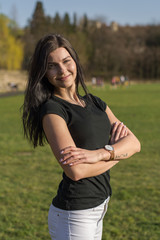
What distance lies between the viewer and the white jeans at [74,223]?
6.68ft

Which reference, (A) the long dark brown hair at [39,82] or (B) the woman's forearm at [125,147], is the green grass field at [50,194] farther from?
(A) the long dark brown hair at [39,82]

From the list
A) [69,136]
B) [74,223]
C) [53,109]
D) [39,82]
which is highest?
[39,82]

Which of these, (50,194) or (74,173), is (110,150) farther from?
(50,194)

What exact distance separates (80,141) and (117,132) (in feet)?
1.66

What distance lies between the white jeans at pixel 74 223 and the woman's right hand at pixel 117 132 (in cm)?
52

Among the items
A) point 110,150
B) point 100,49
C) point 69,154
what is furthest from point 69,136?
point 100,49

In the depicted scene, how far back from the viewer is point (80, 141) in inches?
81.4

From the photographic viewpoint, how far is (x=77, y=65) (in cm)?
231

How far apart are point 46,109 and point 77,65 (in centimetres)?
49

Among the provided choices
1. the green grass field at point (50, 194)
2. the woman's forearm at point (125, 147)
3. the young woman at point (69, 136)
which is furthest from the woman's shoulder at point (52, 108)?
the green grass field at point (50, 194)

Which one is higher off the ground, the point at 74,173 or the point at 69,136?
the point at 69,136

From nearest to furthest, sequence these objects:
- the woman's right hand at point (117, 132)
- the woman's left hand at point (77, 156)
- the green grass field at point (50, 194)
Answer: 1. the woman's left hand at point (77, 156)
2. the woman's right hand at point (117, 132)
3. the green grass field at point (50, 194)

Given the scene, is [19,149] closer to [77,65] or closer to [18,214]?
[18,214]

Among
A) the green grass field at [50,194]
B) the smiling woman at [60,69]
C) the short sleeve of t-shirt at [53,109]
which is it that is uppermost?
the smiling woman at [60,69]
